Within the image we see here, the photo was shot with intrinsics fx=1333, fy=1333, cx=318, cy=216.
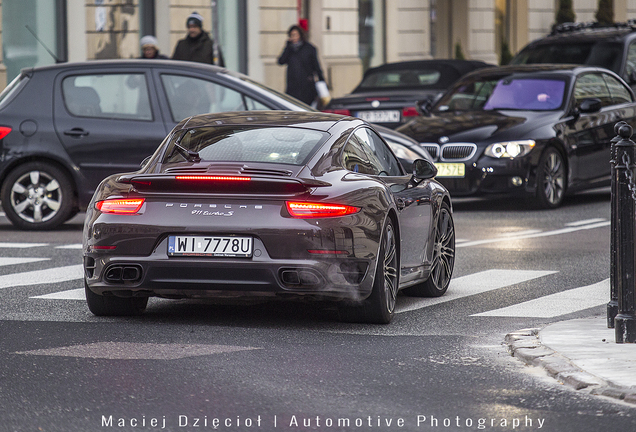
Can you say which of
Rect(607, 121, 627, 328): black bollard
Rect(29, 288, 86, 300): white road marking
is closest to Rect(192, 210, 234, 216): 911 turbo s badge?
Rect(29, 288, 86, 300): white road marking

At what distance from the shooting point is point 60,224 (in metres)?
13.2

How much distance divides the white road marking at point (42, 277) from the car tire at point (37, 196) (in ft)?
8.88

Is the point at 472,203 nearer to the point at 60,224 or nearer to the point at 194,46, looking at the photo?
the point at 194,46

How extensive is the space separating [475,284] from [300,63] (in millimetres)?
11011

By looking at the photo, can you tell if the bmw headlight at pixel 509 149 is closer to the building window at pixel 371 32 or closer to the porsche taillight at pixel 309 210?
the porsche taillight at pixel 309 210

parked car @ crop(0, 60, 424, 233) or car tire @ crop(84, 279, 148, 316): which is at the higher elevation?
parked car @ crop(0, 60, 424, 233)

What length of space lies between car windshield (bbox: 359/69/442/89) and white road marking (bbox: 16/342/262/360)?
14090 mm

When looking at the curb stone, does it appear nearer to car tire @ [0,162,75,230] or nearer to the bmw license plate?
car tire @ [0,162,75,230]

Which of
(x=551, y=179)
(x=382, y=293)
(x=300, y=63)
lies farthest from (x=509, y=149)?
(x=382, y=293)

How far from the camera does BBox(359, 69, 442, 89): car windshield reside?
20594mm

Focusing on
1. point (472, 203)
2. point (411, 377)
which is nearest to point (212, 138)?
point (411, 377)

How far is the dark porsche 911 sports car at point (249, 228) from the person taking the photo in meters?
7.07

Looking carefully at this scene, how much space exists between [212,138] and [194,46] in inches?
388

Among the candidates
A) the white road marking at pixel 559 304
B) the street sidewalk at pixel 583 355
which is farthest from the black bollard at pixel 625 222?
the white road marking at pixel 559 304
